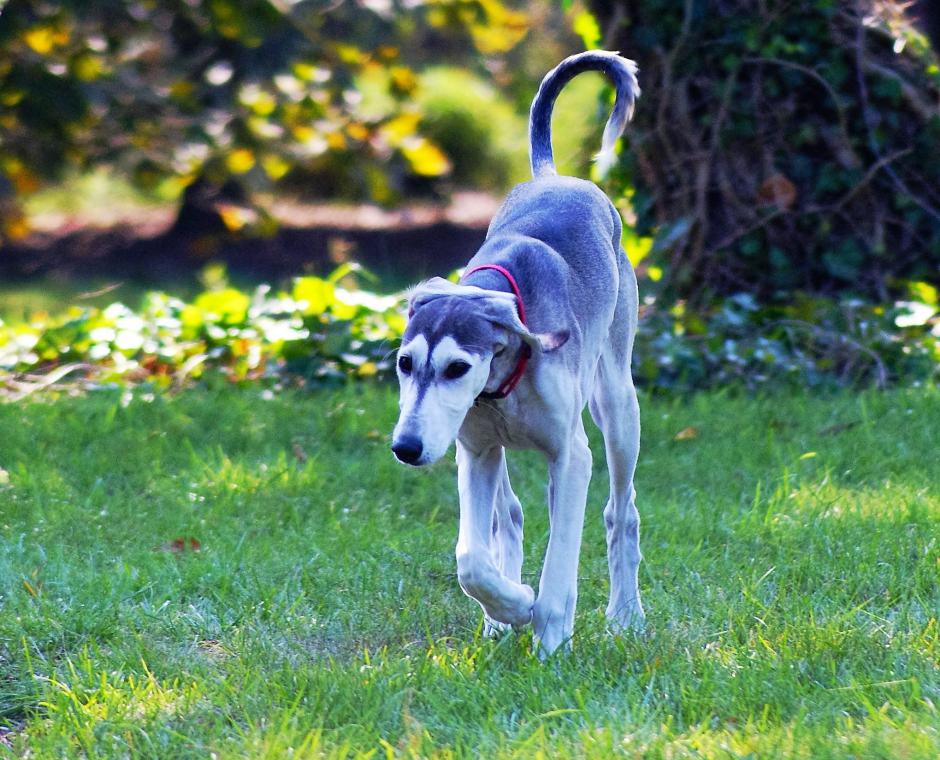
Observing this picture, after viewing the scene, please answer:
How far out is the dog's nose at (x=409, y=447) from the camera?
3.19 m

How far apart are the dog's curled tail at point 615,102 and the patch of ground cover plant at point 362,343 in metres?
2.16

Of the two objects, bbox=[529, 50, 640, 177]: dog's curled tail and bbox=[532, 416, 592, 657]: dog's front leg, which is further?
bbox=[529, 50, 640, 177]: dog's curled tail

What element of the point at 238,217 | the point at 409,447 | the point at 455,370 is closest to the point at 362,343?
the point at 238,217

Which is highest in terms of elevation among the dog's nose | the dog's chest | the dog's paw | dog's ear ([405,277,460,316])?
dog's ear ([405,277,460,316])

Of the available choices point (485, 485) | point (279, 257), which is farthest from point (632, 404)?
point (279, 257)

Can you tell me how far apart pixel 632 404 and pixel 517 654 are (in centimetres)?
108

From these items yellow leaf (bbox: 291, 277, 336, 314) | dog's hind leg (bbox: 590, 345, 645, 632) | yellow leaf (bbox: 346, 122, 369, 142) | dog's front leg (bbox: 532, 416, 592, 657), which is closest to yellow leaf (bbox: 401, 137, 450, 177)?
yellow leaf (bbox: 346, 122, 369, 142)

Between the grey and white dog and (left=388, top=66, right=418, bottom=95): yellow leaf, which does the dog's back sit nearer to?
the grey and white dog

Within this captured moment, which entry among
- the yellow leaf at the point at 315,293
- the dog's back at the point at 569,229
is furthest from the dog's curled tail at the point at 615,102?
the yellow leaf at the point at 315,293

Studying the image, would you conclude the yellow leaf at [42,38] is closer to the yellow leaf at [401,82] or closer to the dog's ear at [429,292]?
the yellow leaf at [401,82]

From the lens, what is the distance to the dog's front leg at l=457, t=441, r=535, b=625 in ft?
11.4

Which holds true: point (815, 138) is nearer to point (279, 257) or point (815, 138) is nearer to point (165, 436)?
point (165, 436)

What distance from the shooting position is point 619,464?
14.0ft

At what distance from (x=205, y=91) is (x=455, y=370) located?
7697 mm
